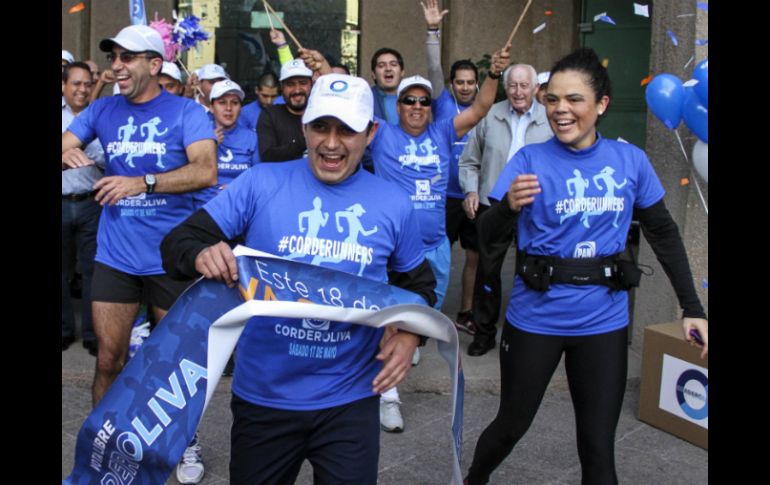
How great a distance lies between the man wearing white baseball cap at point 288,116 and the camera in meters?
6.16

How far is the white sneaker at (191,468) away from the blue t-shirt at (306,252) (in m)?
1.76

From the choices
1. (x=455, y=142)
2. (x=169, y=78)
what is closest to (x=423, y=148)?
(x=455, y=142)

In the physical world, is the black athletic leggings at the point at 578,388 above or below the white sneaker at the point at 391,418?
above

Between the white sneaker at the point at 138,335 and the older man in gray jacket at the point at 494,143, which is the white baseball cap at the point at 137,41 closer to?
the white sneaker at the point at 138,335

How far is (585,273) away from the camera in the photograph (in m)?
3.75

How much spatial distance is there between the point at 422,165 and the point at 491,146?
1.27m

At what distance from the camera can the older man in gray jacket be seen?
22.0ft

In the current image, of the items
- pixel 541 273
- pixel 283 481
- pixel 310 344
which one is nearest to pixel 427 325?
pixel 310 344

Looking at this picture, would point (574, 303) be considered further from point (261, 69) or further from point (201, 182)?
point (261, 69)

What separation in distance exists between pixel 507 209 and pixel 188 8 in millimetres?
9427

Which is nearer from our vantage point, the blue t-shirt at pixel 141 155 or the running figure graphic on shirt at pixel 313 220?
the running figure graphic on shirt at pixel 313 220

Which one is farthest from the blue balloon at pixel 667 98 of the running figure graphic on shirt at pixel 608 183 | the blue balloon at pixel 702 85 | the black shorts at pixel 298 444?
the black shorts at pixel 298 444

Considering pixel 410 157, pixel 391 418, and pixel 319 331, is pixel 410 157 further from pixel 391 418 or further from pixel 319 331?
pixel 319 331

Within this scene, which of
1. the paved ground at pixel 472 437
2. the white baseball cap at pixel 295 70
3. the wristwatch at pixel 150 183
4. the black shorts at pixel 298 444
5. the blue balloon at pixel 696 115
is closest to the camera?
the black shorts at pixel 298 444
